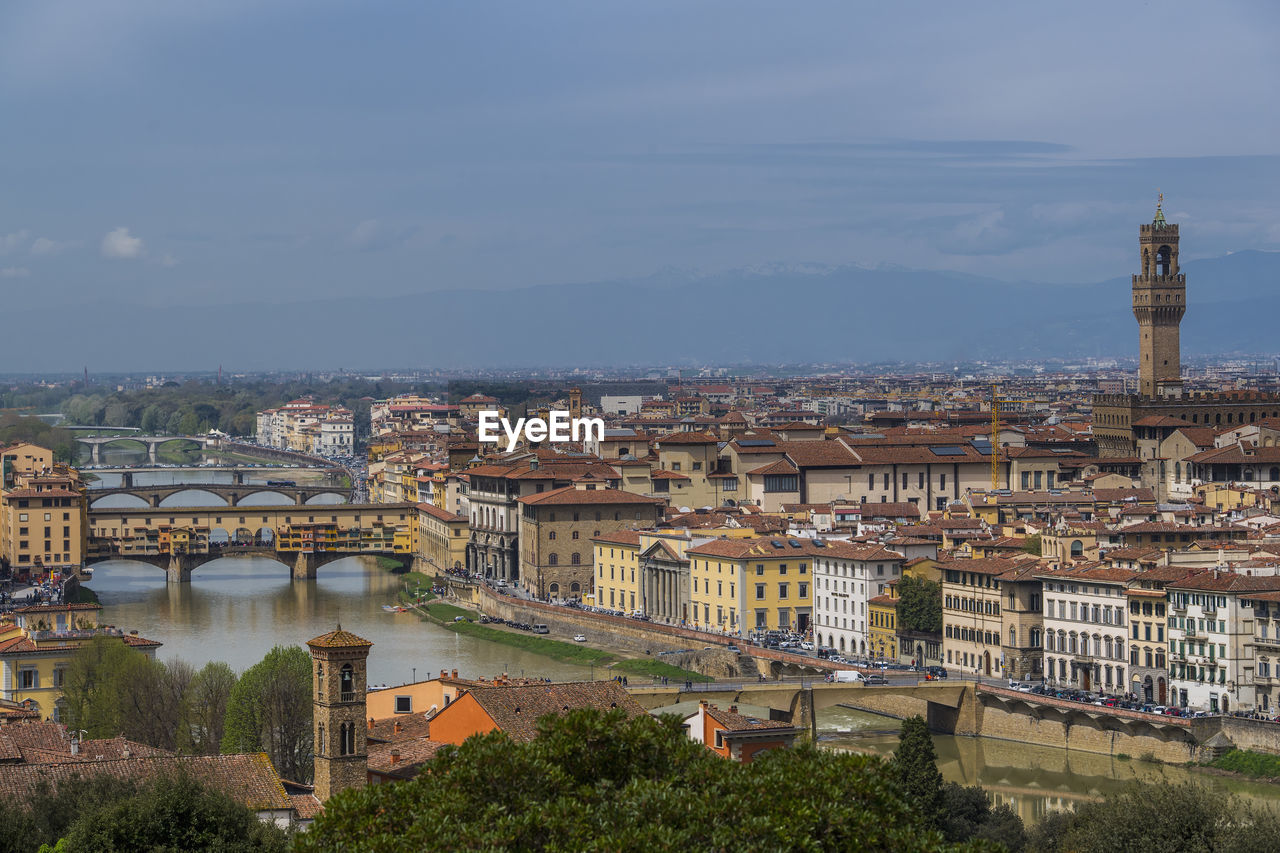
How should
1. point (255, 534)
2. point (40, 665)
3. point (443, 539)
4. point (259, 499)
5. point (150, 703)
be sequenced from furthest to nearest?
point (259, 499)
point (255, 534)
point (443, 539)
point (40, 665)
point (150, 703)

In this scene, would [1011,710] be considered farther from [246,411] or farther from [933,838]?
[246,411]

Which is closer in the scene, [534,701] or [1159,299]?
[534,701]

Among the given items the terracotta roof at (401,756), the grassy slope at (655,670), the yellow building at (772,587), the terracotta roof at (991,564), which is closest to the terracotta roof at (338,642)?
the terracotta roof at (401,756)

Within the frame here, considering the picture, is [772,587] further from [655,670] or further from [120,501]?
[120,501]

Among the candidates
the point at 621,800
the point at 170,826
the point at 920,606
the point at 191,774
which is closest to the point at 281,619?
the point at 920,606

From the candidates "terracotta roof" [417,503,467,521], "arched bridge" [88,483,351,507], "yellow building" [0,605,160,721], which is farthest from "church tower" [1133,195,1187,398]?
"yellow building" [0,605,160,721]

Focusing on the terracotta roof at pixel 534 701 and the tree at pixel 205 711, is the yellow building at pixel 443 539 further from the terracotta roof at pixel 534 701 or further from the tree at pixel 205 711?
the terracotta roof at pixel 534 701
